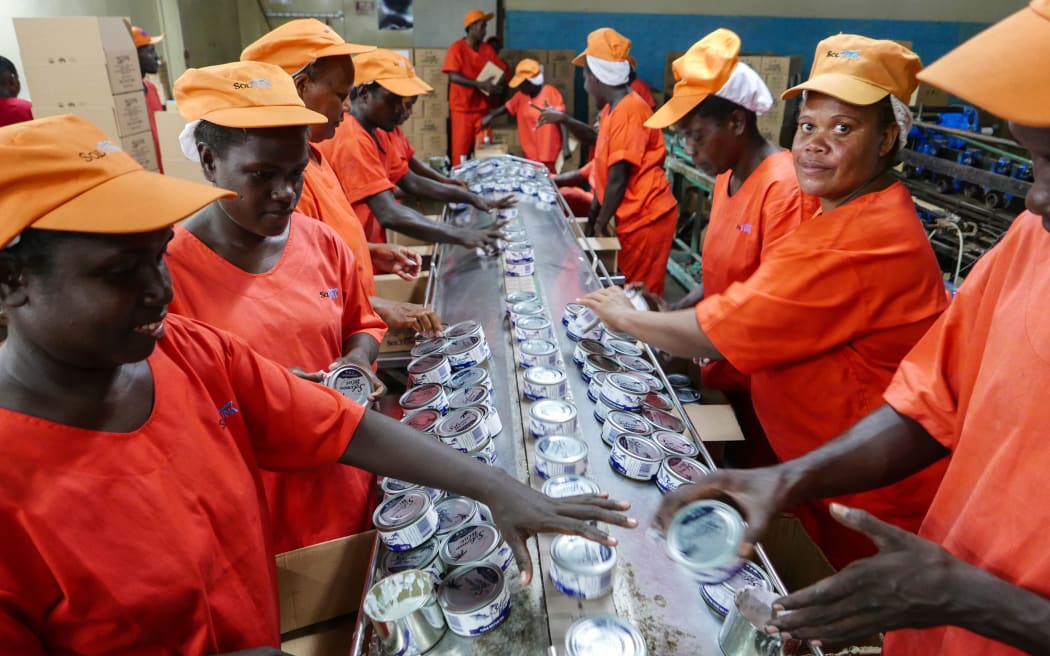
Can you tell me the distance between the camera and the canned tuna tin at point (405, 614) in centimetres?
104

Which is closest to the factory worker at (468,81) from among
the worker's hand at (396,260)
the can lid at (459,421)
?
the worker's hand at (396,260)

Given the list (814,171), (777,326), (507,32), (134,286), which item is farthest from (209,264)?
(507,32)

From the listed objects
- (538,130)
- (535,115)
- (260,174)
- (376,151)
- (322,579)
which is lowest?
(322,579)

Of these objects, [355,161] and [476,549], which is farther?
[355,161]

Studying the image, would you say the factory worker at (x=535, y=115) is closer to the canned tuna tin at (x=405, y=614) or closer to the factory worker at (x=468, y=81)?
the factory worker at (x=468, y=81)

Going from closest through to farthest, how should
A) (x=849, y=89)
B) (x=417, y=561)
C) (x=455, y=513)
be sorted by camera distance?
(x=417, y=561) → (x=455, y=513) → (x=849, y=89)

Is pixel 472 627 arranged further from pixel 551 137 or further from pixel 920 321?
→ pixel 551 137

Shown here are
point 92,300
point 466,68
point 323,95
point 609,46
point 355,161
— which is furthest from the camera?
point 466,68

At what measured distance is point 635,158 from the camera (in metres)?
4.04

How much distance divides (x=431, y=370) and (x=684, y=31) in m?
8.72

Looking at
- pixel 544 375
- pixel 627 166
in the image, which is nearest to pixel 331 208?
pixel 544 375

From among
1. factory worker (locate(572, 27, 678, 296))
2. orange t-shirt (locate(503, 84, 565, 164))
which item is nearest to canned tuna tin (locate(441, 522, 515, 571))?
factory worker (locate(572, 27, 678, 296))

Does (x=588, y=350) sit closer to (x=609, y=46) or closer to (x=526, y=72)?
(x=609, y=46)

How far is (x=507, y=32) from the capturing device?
8.88 metres
